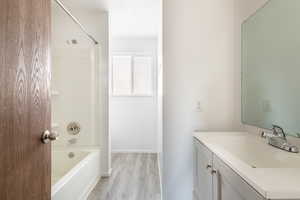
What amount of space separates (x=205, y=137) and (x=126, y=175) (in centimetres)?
206

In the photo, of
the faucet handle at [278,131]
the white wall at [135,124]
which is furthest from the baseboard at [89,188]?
the faucet handle at [278,131]

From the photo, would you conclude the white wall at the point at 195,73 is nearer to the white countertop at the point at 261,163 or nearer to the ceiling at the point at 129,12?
the white countertop at the point at 261,163

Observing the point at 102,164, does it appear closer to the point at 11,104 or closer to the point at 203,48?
the point at 203,48

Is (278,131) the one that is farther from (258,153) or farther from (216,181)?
(216,181)

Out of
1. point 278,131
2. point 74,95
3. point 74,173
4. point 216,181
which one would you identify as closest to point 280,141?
point 278,131

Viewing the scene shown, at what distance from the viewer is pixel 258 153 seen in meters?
1.34

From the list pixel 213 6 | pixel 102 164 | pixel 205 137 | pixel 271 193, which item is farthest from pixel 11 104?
pixel 102 164

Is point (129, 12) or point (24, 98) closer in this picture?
point (24, 98)

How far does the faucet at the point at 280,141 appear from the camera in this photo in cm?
124

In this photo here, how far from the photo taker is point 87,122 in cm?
329

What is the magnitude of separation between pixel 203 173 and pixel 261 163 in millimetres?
502

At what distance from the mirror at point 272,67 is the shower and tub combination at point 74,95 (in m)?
2.16

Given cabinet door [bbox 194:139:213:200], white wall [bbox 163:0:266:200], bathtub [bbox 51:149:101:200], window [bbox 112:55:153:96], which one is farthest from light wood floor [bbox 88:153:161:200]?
window [bbox 112:55:153:96]

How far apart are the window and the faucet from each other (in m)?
3.67
